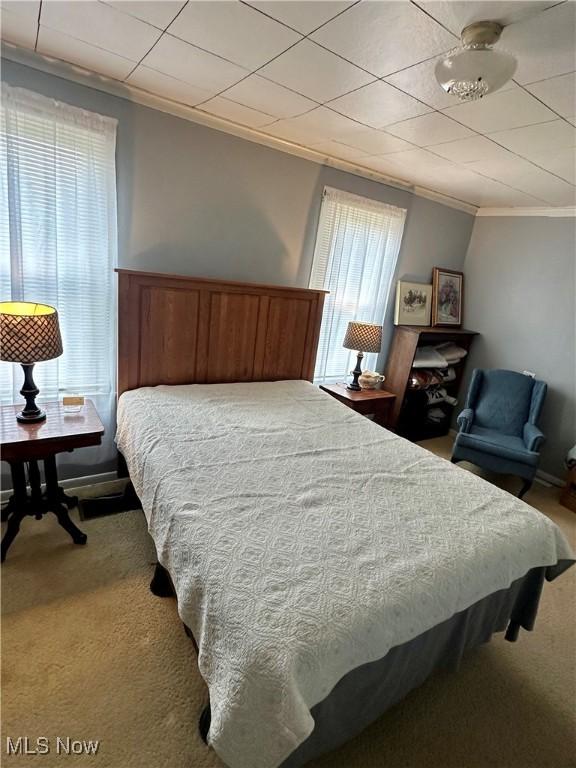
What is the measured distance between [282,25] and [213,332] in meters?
1.67

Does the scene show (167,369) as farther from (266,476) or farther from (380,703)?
(380,703)

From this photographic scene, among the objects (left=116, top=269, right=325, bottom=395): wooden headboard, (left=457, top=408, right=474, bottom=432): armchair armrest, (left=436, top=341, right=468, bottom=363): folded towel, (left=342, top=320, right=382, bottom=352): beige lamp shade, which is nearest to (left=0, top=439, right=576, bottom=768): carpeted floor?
(left=116, top=269, right=325, bottom=395): wooden headboard

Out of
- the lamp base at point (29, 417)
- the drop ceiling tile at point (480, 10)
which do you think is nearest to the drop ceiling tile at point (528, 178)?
the drop ceiling tile at point (480, 10)

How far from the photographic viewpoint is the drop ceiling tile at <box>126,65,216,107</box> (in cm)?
192

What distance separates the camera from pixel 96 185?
2.14 meters

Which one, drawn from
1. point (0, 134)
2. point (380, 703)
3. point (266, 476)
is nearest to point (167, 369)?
point (266, 476)

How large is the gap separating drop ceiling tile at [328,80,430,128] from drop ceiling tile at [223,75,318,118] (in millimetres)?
181

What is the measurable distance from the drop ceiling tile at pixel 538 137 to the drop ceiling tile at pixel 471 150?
7cm

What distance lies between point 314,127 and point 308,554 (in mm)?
2415

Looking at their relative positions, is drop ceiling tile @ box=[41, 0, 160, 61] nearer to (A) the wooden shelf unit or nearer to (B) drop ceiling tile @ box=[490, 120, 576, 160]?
(B) drop ceiling tile @ box=[490, 120, 576, 160]

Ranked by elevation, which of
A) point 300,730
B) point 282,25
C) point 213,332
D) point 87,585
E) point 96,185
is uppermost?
point 282,25

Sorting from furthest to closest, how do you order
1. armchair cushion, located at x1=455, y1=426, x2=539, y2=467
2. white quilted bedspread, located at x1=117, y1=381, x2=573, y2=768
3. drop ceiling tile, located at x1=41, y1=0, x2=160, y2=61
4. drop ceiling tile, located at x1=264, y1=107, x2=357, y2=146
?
armchair cushion, located at x1=455, y1=426, x2=539, y2=467 → drop ceiling tile, located at x1=264, y1=107, x2=357, y2=146 → drop ceiling tile, located at x1=41, y1=0, x2=160, y2=61 → white quilted bedspread, located at x1=117, y1=381, x2=573, y2=768

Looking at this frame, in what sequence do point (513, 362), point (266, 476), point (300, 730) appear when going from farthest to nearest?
point (513, 362)
point (266, 476)
point (300, 730)

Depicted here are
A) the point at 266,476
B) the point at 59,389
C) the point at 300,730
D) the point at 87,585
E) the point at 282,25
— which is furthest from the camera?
the point at 59,389
